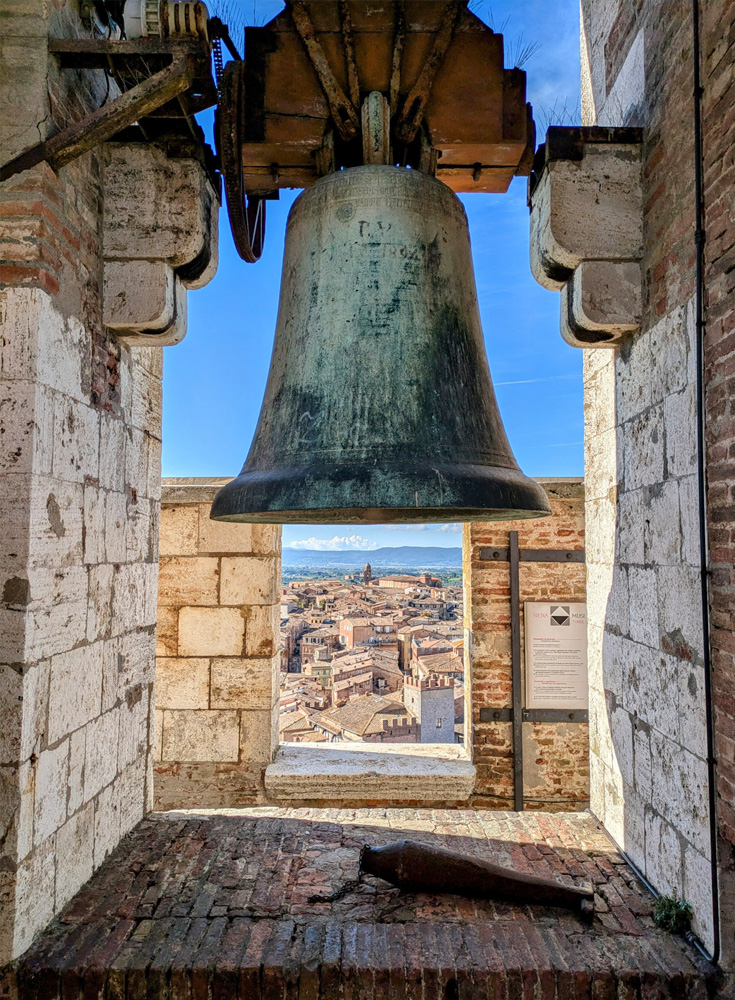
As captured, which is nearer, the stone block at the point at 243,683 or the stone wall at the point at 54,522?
the stone wall at the point at 54,522

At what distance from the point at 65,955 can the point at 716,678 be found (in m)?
2.00

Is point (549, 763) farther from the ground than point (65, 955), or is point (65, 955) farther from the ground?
point (65, 955)

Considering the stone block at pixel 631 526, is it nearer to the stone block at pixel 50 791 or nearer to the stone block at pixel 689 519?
the stone block at pixel 689 519

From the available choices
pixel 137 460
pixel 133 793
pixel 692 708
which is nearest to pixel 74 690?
pixel 133 793

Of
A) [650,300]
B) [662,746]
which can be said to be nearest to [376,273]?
[650,300]

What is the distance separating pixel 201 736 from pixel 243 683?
51 cm

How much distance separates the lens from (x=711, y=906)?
1848 millimetres

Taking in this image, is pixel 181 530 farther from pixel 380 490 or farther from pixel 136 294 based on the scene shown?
pixel 380 490

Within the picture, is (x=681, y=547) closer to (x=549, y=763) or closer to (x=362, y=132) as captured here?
(x=362, y=132)

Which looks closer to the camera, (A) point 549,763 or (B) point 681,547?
(B) point 681,547

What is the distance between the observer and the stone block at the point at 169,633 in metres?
5.05

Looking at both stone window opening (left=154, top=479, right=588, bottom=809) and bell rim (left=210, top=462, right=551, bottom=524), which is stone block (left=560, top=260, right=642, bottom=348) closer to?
bell rim (left=210, top=462, right=551, bottom=524)

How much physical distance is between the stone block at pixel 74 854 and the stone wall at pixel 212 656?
2660 millimetres

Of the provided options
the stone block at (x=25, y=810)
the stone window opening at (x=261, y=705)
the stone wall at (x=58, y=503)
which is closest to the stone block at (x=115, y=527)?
the stone wall at (x=58, y=503)
